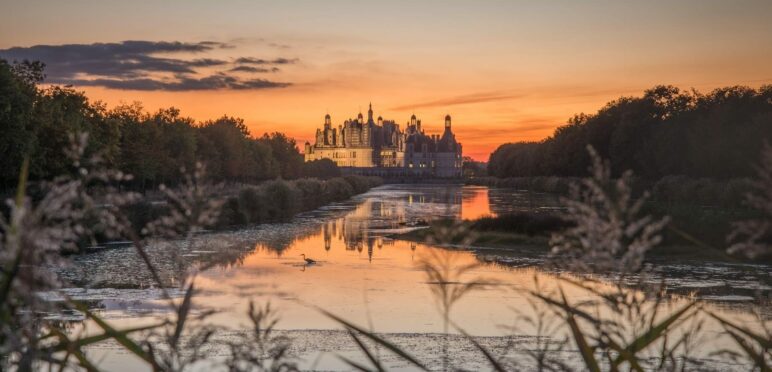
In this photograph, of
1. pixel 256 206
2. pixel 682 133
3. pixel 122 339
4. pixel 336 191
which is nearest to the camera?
→ pixel 122 339

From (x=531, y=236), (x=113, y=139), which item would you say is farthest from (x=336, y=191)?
(x=531, y=236)

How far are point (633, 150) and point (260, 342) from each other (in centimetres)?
8500

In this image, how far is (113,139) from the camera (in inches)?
2432

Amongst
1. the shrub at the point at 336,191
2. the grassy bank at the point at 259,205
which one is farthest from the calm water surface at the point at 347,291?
the shrub at the point at 336,191

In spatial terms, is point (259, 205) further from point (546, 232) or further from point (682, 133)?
point (682, 133)

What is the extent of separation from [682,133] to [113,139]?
48777 mm

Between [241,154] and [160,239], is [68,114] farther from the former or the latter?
[160,239]

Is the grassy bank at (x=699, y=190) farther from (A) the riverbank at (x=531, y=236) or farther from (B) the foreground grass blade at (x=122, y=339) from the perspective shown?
(B) the foreground grass blade at (x=122, y=339)

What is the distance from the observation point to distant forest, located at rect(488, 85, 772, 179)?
66.8 meters

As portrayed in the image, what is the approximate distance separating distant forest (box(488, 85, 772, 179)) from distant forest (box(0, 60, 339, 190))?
4139 cm

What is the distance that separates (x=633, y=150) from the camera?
8406 centimetres

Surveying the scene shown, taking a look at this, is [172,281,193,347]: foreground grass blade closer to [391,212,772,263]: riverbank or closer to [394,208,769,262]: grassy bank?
[391,212,772,263]: riverbank

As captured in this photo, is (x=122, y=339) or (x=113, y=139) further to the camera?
(x=113, y=139)

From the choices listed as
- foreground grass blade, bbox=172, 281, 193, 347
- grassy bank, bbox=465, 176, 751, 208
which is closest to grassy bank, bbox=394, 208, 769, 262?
grassy bank, bbox=465, 176, 751, 208
